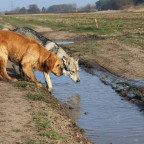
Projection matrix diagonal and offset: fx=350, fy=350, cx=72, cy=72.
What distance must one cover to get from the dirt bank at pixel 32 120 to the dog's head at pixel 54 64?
2.81ft

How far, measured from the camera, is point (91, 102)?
9078 millimetres

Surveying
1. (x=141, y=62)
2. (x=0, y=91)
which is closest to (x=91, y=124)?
(x=0, y=91)

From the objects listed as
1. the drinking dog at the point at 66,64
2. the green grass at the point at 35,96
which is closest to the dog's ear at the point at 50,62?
the drinking dog at the point at 66,64

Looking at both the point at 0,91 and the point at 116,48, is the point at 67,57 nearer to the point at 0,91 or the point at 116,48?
the point at 0,91

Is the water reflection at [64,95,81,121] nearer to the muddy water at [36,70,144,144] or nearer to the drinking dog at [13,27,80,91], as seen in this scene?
the muddy water at [36,70,144,144]

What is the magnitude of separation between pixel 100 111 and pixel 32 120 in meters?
2.36

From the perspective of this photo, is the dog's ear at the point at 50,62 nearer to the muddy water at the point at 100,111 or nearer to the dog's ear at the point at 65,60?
the dog's ear at the point at 65,60

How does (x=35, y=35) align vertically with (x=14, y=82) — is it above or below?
above

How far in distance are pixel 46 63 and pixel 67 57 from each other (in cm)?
96

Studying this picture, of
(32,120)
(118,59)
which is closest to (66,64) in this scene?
(32,120)

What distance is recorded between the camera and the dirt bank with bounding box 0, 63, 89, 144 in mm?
5359

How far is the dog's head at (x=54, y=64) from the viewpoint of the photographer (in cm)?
934

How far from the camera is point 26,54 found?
9.31 m

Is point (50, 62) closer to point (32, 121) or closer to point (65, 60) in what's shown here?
point (65, 60)
